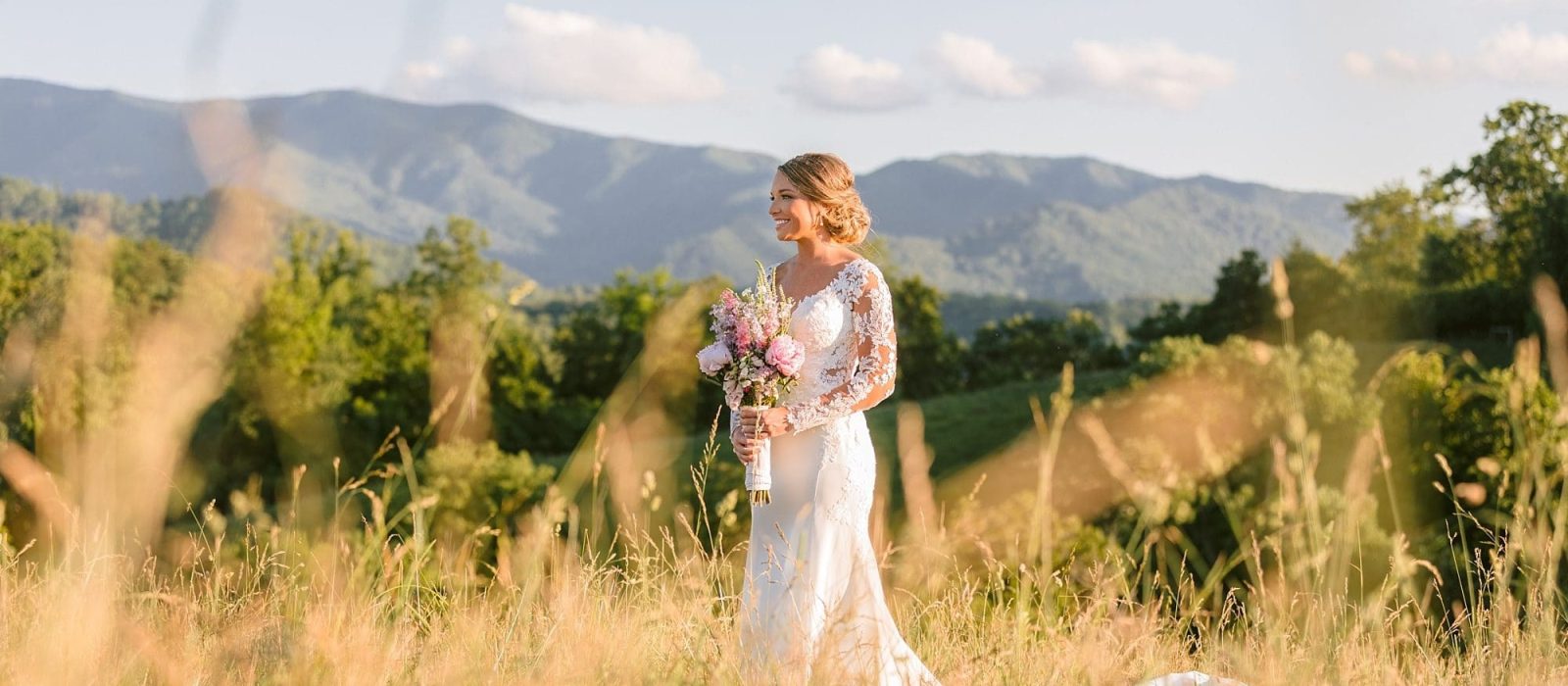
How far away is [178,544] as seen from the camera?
3.97 m

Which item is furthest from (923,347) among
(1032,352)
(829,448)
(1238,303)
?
(829,448)

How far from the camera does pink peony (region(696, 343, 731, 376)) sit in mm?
4762

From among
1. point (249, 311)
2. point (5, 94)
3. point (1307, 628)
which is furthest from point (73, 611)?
point (249, 311)

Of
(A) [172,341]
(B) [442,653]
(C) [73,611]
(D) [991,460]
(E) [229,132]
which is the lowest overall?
(D) [991,460]

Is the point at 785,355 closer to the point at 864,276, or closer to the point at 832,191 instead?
the point at 864,276

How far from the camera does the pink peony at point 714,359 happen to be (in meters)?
4.76

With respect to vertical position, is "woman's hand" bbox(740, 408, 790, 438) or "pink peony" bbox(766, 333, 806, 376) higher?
"pink peony" bbox(766, 333, 806, 376)

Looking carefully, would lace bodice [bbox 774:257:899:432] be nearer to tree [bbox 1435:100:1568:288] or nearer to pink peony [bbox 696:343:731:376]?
pink peony [bbox 696:343:731:376]

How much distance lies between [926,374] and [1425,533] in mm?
34811

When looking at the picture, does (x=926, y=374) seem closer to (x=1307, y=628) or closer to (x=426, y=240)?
(x=426, y=240)

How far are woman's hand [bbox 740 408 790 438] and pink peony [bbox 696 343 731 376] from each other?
19 centimetres

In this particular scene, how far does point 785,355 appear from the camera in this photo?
4699mm

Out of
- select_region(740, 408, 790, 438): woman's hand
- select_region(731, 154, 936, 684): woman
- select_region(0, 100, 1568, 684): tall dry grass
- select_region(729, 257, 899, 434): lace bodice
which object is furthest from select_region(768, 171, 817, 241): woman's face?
select_region(0, 100, 1568, 684): tall dry grass

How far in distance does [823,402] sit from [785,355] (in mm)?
307
